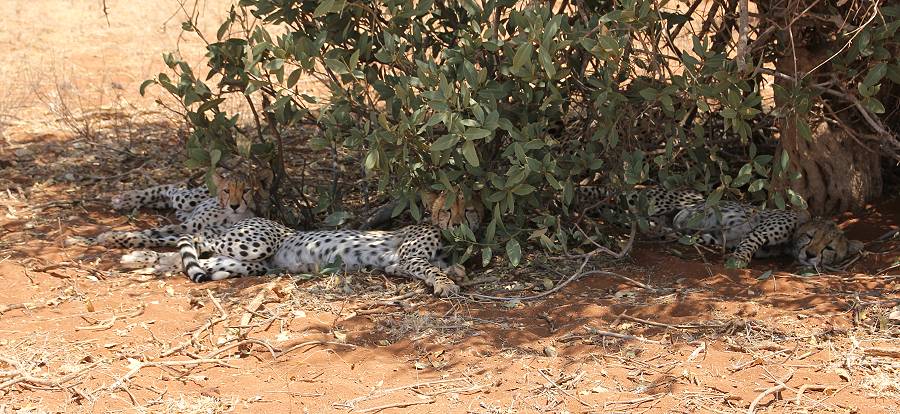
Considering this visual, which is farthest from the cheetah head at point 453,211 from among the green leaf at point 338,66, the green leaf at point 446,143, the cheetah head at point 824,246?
the cheetah head at point 824,246

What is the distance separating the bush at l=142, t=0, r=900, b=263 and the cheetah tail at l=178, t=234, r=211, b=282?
1.99 feet

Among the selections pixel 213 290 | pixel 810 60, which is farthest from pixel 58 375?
pixel 810 60

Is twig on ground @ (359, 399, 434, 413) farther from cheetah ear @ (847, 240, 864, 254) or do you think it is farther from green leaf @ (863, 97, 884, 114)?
cheetah ear @ (847, 240, 864, 254)

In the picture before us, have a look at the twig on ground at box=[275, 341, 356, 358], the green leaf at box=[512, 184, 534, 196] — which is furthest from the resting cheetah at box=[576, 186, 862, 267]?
the twig on ground at box=[275, 341, 356, 358]

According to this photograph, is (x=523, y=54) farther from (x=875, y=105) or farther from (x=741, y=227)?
(x=741, y=227)

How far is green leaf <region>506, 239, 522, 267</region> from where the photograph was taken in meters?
5.68

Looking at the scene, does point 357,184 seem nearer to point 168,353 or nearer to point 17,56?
point 168,353

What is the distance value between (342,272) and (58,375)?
192 centimetres

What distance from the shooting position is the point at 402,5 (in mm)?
5684

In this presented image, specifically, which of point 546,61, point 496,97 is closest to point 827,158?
point 496,97

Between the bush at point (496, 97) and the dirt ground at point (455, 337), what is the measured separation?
551mm

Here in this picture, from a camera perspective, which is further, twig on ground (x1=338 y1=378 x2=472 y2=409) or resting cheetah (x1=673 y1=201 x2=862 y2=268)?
resting cheetah (x1=673 y1=201 x2=862 y2=268)

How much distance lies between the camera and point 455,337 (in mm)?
5121

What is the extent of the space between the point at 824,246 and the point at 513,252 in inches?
81.7
